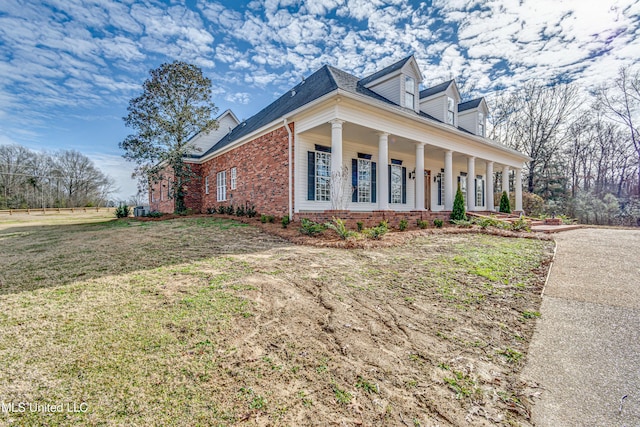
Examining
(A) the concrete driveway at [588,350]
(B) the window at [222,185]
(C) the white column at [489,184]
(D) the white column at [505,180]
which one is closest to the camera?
(A) the concrete driveway at [588,350]

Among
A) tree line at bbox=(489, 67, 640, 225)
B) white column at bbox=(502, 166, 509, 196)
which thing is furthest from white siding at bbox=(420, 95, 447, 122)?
tree line at bbox=(489, 67, 640, 225)

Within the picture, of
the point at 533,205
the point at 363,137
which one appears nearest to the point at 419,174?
the point at 363,137

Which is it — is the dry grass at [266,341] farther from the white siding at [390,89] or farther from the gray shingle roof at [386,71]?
the gray shingle roof at [386,71]

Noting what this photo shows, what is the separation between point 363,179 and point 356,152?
1.21 meters

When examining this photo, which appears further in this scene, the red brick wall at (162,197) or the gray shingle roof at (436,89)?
the red brick wall at (162,197)

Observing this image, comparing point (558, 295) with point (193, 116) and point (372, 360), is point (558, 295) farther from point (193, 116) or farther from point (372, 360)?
point (193, 116)

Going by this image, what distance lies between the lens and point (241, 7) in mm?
9078

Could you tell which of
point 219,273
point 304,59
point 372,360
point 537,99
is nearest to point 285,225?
point 219,273

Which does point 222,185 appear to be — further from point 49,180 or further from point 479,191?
point 49,180

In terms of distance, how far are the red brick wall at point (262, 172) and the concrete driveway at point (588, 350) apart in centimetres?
768

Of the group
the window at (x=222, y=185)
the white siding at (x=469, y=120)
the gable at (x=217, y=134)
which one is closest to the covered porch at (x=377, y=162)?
the white siding at (x=469, y=120)

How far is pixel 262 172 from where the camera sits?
442 inches

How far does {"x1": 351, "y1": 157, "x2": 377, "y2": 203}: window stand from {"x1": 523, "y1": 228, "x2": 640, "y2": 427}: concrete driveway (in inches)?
294

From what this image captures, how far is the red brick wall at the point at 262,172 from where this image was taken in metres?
10.0
